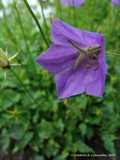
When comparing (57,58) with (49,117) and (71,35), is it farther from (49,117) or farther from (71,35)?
(49,117)

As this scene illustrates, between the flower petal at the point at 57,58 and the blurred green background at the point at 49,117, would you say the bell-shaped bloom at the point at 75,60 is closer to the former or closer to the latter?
the flower petal at the point at 57,58

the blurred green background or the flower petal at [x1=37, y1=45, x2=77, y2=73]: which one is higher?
the flower petal at [x1=37, y1=45, x2=77, y2=73]

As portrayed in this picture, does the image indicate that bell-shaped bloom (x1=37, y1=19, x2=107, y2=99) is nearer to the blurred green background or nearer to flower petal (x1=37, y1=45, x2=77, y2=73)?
flower petal (x1=37, y1=45, x2=77, y2=73)

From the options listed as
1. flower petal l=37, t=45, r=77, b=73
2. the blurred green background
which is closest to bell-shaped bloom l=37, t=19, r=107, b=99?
flower petal l=37, t=45, r=77, b=73

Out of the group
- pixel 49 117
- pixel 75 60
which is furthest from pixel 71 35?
pixel 49 117

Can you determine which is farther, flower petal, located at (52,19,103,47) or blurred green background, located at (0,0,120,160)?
blurred green background, located at (0,0,120,160)

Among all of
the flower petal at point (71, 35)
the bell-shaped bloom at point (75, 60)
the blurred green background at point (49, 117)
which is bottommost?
the blurred green background at point (49, 117)

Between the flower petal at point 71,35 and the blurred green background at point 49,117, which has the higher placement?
the flower petal at point 71,35

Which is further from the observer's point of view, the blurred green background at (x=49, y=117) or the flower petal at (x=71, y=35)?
the blurred green background at (x=49, y=117)

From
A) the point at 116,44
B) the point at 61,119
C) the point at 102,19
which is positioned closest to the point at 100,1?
the point at 102,19

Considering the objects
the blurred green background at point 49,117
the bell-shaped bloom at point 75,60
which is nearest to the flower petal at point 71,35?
the bell-shaped bloom at point 75,60
